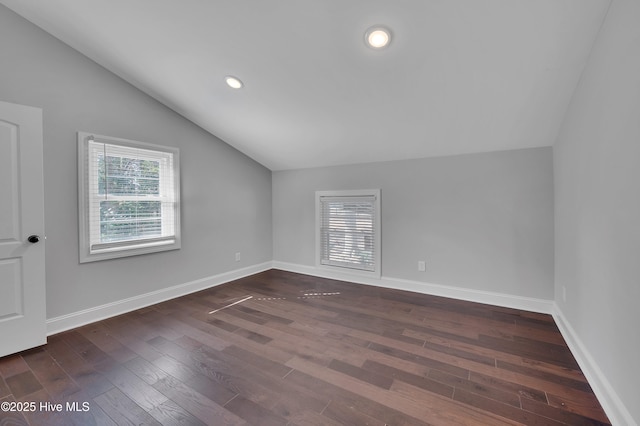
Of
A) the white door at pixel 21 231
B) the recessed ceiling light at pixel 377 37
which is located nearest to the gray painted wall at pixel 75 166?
the white door at pixel 21 231

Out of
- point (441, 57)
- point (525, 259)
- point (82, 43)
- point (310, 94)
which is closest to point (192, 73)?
point (82, 43)

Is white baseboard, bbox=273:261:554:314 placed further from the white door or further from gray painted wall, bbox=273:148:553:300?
the white door

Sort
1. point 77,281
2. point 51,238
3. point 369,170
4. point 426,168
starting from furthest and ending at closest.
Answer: point 369,170 → point 426,168 → point 77,281 → point 51,238

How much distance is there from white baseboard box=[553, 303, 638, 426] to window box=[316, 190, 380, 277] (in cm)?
205

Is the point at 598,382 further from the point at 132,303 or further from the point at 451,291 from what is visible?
the point at 132,303

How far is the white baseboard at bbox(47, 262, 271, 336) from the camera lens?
8.37 feet

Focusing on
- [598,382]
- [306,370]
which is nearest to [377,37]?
[306,370]

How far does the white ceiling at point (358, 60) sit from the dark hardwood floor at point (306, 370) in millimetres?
1994

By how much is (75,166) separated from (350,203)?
3.18m

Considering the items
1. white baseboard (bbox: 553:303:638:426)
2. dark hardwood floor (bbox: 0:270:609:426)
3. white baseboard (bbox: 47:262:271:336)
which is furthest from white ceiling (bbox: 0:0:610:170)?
white baseboard (bbox: 47:262:271:336)

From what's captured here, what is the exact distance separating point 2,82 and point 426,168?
4.16 metres

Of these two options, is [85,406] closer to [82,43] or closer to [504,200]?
[82,43]

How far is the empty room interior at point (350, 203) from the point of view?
1.62 metres

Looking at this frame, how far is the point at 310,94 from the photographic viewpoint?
8.84ft
